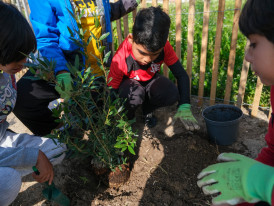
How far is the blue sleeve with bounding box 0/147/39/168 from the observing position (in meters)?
1.53

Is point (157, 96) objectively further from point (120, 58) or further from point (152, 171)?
point (152, 171)

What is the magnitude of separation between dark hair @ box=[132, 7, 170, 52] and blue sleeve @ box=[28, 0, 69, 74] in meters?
0.66

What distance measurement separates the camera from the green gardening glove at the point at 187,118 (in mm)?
2113

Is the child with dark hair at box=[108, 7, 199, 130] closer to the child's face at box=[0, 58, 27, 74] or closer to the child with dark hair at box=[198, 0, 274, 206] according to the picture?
the child's face at box=[0, 58, 27, 74]

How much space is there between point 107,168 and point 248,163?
47.5 inches

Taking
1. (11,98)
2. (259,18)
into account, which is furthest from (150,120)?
(259,18)

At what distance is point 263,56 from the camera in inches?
40.2

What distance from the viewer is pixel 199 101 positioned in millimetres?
2814

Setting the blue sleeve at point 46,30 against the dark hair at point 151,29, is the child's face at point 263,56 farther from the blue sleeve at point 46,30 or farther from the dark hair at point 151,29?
the blue sleeve at point 46,30

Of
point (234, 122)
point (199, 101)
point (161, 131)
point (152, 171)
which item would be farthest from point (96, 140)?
point (199, 101)

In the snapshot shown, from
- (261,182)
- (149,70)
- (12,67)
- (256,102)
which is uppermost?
(12,67)

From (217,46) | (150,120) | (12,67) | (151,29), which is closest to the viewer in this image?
(12,67)

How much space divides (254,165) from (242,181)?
0.28ft

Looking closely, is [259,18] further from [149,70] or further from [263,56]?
[149,70]
